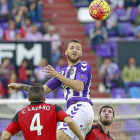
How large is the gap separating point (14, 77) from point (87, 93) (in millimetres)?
6148

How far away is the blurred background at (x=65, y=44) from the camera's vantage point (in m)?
12.7

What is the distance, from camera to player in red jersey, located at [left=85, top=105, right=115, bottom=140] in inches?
282

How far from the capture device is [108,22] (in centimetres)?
1505

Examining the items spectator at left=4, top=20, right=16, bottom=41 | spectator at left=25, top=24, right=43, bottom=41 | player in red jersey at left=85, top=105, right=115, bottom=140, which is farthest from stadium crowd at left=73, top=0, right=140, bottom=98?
player in red jersey at left=85, top=105, right=115, bottom=140

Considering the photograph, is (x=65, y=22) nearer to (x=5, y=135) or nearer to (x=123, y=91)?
(x=123, y=91)

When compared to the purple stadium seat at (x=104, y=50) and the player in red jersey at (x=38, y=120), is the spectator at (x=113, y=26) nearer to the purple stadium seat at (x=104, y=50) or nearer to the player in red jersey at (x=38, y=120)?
the purple stadium seat at (x=104, y=50)

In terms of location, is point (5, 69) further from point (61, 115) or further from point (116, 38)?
point (61, 115)

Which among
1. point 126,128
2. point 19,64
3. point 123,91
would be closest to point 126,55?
point 123,91

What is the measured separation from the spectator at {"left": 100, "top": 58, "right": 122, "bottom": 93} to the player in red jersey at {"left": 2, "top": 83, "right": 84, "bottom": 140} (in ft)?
24.3

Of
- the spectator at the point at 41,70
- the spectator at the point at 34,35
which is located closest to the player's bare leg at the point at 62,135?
the spectator at the point at 41,70

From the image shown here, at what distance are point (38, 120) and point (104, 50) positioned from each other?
8225 millimetres

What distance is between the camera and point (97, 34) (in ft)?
45.6

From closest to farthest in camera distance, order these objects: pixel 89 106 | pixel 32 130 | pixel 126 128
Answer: pixel 32 130
pixel 89 106
pixel 126 128

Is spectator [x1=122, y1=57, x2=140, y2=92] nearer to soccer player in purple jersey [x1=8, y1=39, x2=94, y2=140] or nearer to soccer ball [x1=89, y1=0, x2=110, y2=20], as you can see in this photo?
soccer ball [x1=89, y1=0, x2=110, y2=20]
